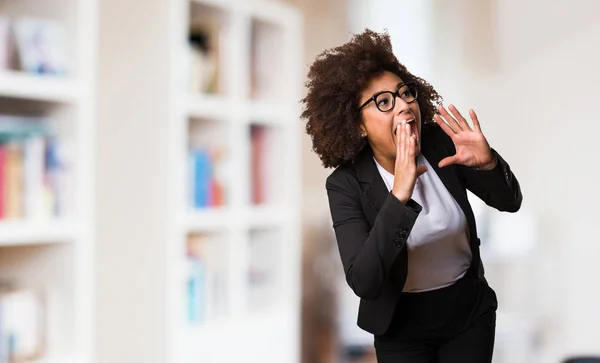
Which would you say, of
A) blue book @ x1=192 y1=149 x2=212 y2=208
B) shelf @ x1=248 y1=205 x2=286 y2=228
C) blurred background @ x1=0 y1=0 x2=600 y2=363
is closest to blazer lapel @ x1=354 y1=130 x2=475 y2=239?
blurred background @ x1=0 y1=0 x2=600 y2=363

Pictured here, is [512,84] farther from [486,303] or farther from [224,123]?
[224,123]

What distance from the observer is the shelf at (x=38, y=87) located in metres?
1.70

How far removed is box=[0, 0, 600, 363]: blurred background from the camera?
1814 mm

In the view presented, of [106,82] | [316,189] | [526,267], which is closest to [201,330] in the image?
[106,82]

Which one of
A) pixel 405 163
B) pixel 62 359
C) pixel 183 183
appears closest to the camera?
pixel 405 163

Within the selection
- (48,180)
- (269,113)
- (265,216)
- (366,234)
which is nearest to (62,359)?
(48,180)

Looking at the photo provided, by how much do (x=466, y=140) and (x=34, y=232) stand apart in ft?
5.58

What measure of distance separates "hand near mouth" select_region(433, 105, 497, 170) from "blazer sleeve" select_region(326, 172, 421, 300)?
0.02 metres

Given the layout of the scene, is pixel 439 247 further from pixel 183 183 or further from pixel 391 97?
pixel 183 183

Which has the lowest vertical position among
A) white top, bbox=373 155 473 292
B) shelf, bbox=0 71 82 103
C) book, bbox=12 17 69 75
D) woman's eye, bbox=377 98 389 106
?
white top, bbox=373 155 473 292

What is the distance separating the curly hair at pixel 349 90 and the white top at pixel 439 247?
2 cm

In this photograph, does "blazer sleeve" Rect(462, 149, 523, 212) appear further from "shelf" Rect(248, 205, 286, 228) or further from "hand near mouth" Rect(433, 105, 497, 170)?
"shelf" Rect(248, 205, 286, 228)

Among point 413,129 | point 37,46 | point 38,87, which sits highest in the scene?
point 37,46

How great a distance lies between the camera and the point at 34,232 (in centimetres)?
178
